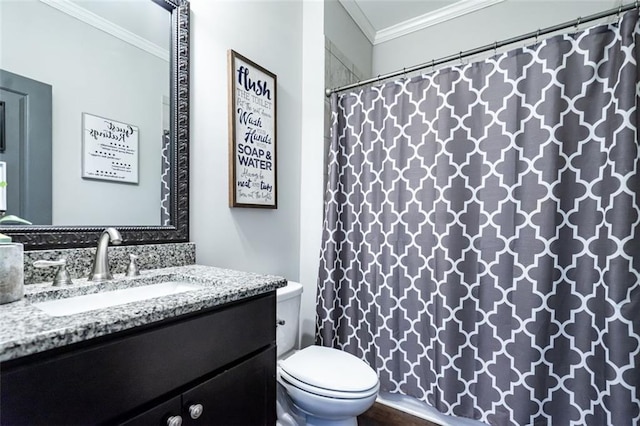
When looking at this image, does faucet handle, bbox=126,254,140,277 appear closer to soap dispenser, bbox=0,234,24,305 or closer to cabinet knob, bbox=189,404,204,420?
soap dispenser, bbox=0,234,24,305

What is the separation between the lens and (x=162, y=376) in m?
0.67

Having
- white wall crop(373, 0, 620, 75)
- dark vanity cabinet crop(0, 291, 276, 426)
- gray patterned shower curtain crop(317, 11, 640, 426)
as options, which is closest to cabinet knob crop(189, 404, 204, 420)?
dark vanity cabinet crop(0, 291, 276, 426)

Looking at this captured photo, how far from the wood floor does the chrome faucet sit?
142 centimetres

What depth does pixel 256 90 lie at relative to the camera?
5.16ft

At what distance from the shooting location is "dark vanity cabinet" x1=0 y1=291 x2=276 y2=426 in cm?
50

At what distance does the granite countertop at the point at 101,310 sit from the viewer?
494mm

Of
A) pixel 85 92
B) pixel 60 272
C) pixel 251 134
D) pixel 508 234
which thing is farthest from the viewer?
pixel 251 134

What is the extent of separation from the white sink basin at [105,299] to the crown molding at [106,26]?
0.88 meters

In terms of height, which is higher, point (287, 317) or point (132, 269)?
point (132, 269)

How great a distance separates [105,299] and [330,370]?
89 cm

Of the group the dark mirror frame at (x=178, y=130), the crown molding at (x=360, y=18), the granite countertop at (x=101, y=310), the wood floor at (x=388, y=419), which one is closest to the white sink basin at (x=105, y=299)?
the granite countertop at (x=101, y=310)

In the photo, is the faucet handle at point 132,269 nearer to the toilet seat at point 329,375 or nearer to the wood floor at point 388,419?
the toilet seat at point 329,375

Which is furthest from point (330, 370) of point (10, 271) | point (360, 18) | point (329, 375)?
point (360, 18)

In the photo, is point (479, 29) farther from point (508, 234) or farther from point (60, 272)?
point (60, 272)
